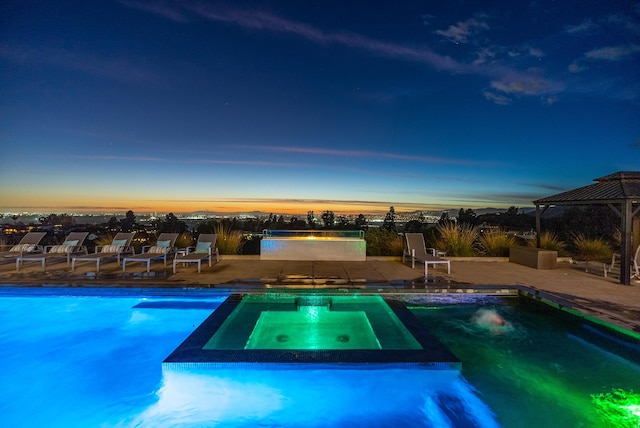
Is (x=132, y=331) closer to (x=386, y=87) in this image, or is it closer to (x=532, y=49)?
(x=386, y=87)

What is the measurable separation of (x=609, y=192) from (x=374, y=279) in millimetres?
4939

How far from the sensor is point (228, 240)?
944 centimetres

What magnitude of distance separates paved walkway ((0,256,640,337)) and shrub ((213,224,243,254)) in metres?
0.92

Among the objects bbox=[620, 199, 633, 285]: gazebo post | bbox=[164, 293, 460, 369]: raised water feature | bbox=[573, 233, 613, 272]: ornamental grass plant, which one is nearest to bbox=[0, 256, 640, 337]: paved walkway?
bbox=[620, 199, 633, 285]: gazebo post

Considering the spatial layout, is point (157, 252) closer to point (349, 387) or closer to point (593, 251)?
point (349, 387)

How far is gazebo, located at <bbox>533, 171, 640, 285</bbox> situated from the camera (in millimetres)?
6039

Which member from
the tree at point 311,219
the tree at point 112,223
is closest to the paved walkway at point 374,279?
the tree at point 311,219

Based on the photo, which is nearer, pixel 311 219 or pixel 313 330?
pixel 313 330

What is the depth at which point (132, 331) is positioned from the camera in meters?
5.00

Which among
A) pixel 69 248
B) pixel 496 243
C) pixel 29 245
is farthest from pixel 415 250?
pixel 29 245

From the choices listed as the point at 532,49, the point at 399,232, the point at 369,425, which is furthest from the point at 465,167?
the point at 369,425

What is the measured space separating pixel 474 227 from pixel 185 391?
30.0ft

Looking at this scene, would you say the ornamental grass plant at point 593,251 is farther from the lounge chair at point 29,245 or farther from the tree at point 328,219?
the lounge chair at point 29,245

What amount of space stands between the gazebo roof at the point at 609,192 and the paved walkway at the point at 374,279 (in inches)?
60.9
